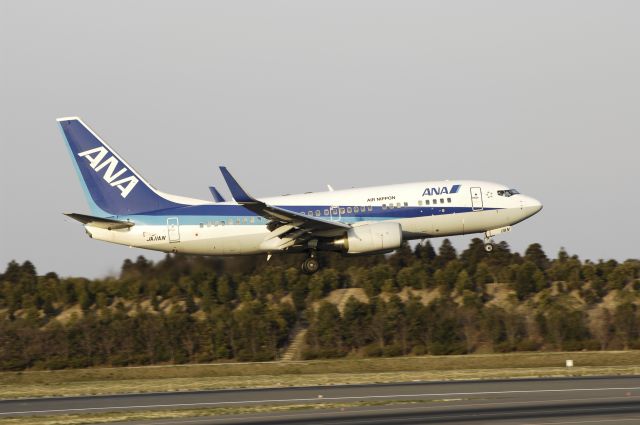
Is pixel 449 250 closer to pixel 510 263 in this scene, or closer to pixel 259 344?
pixel 510 263

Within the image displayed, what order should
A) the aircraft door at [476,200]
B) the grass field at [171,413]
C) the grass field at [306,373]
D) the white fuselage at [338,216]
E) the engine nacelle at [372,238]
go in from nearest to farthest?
the grass field at [171,413]
the grass field at [306,373]
the engine nacelle at [372,238]
the white fuselage at [338,216]
the aircraft door at [476,200]

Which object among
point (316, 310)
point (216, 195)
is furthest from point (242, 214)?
point (316, 310)

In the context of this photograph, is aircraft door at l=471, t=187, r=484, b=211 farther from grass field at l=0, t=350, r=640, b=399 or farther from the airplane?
grass field at l=0, t=350, r=640, b=399

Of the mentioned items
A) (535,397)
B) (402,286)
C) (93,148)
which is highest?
(93,148)

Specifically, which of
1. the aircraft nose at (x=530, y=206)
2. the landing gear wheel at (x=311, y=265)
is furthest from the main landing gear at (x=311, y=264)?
the aircraft nose at (x=530, y=206)

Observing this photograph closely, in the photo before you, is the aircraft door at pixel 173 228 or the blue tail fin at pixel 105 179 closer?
the aircraft door at pixel 173 228

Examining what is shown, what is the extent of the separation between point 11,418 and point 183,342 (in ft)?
103

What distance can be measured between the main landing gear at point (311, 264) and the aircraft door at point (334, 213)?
2.27 m

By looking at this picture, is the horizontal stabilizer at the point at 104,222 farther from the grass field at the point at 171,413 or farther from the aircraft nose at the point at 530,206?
the aircraft nose at the point at 530,206

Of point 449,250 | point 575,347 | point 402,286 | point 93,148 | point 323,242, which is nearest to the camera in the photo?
point 323,242

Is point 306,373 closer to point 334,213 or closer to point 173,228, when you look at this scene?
point 334,213

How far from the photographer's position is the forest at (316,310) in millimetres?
63344

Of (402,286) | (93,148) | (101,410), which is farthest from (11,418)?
(402,286)

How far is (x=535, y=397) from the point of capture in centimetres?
3569
